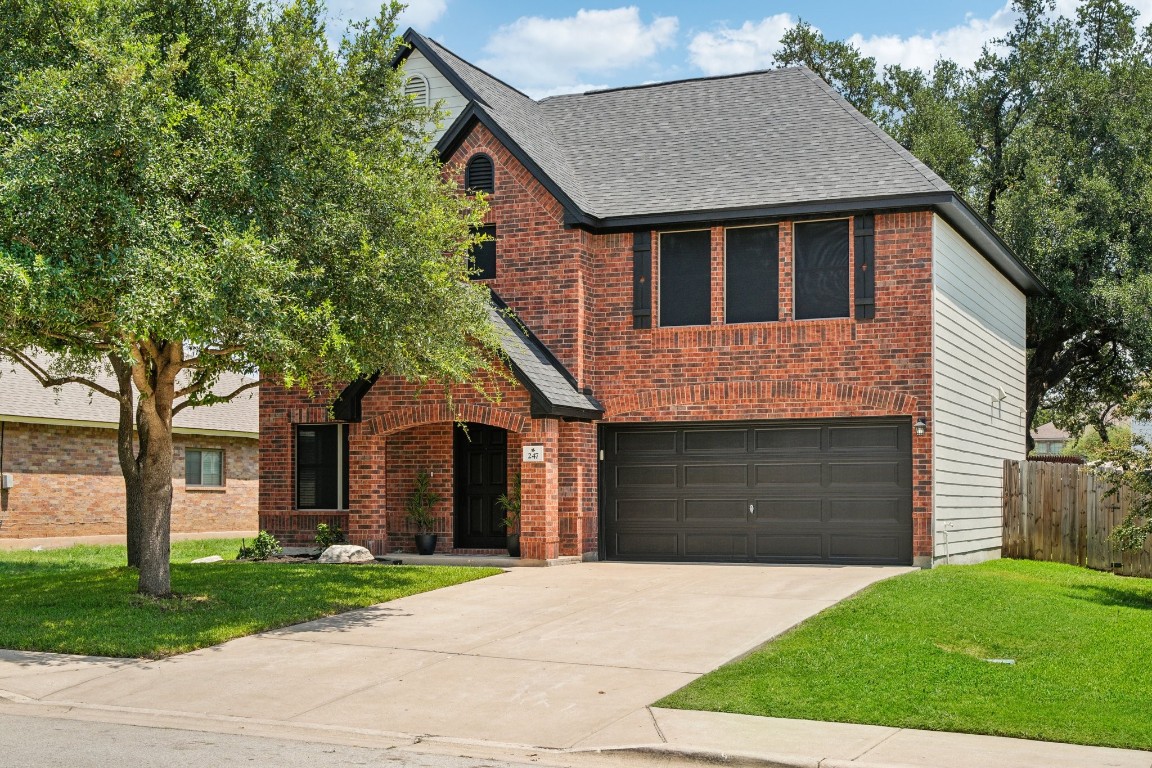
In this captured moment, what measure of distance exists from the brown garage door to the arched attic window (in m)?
4.74

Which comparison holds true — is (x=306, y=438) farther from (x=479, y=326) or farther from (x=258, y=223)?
(x=258, y=223)

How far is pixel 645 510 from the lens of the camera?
20672mm

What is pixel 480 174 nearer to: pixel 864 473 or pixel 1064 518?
pixel 864 473

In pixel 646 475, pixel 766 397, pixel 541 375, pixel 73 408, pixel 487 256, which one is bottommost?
pixel 646 475

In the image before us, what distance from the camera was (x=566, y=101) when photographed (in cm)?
2538

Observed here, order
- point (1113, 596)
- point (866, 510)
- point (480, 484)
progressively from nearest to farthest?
point (1113, 596) → point (866, 510) → point (480, 484)

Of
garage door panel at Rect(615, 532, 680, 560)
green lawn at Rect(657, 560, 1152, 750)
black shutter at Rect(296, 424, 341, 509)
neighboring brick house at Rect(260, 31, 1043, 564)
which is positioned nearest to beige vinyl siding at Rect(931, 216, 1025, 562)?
neighboring brick house at Rect(260, 31, 1043, 564)

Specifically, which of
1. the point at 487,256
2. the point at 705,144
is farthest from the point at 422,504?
the point at 705,144

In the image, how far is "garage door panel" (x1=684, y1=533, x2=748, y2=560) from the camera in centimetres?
2008

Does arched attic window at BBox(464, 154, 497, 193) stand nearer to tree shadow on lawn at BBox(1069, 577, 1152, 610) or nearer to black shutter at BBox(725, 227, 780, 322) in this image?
black shutter at BBox(725, 227, 780, 322)

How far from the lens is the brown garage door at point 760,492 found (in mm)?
19312

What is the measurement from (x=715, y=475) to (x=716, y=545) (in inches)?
45.2

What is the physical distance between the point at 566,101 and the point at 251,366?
11.9 metres

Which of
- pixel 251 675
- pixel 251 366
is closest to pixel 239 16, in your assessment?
pixel 251 366
